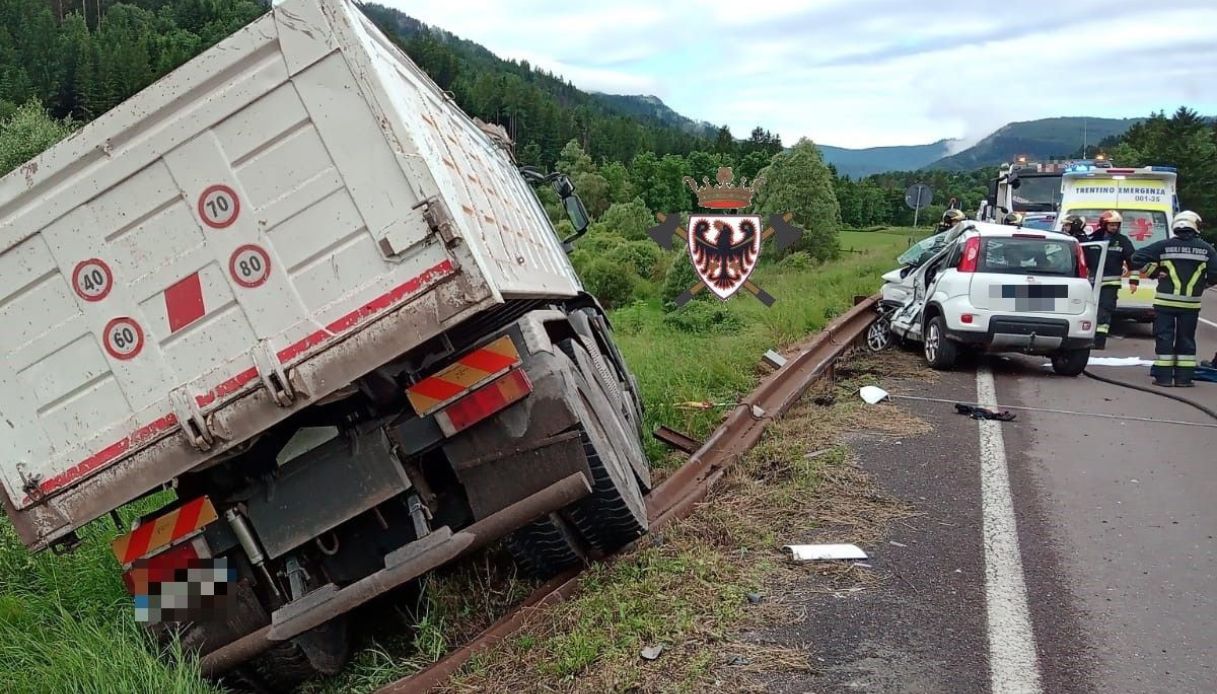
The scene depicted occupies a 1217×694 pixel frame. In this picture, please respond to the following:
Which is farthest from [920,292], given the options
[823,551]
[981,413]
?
[823,551]

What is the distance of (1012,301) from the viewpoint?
8.73 meters

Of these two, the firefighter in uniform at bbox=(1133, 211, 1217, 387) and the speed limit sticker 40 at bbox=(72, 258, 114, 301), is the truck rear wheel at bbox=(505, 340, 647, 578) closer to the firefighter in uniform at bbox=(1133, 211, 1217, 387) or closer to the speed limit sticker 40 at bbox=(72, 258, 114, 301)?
the speed limit sticker 40 at bbox=(72, 258, 114, 301)

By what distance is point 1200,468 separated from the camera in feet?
18.7

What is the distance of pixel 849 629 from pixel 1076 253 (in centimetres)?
702

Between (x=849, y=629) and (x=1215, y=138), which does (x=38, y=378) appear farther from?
(x=1215, y=138)

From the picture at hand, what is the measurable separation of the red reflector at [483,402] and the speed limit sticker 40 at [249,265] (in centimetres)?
84

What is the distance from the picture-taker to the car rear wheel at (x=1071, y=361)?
347 inches

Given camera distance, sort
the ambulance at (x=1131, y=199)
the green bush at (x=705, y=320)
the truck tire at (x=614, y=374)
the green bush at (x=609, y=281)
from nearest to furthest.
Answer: the truck tire at (x=614, y=374)
the green bush at (x=705, y=320)
the ambulance at (x=1131, y=199)
the green bush at (x=609, y=281)

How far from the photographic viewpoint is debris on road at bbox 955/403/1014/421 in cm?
687

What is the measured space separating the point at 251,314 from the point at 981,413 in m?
5.69

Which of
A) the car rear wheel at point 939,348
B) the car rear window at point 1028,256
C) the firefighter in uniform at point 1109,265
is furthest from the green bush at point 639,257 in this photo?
the car rear window at point 1028,256

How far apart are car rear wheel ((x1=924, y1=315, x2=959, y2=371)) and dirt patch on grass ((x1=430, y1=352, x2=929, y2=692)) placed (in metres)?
3.78

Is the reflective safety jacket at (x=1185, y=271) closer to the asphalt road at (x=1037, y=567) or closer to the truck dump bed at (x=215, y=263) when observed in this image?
the asphalt road at (x=1037, y=567)

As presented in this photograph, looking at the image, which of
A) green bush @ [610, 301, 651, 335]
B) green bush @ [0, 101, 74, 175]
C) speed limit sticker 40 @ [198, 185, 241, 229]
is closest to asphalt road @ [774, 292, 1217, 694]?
speed limit sticker 40 @ [198, 185, 241, 229]
